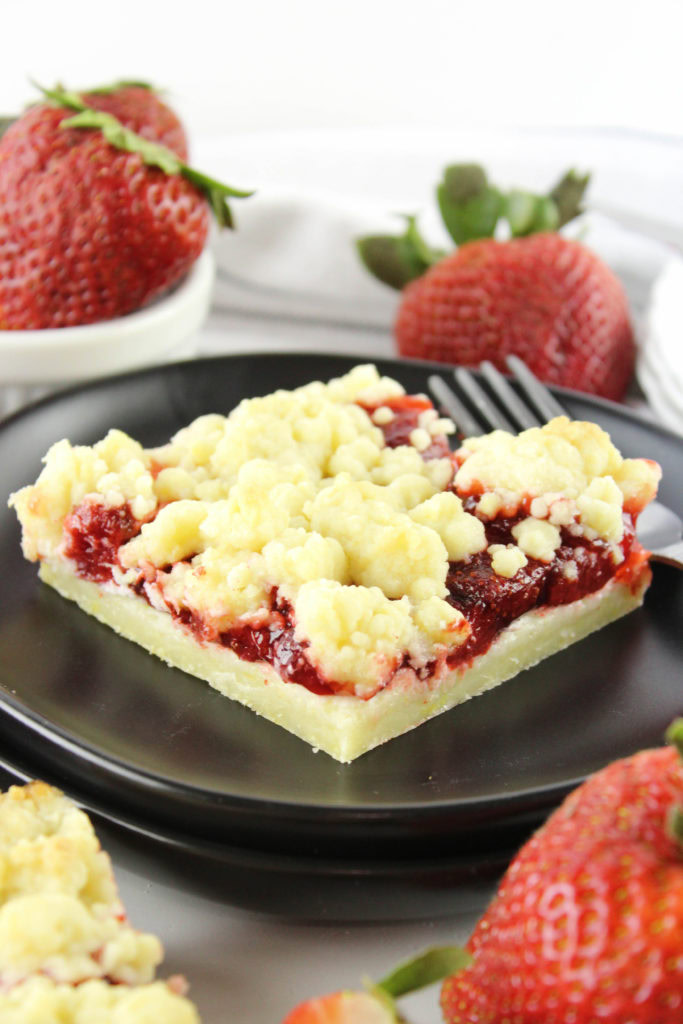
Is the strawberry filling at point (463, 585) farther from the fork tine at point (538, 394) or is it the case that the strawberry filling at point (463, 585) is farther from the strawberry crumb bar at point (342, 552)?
the fork tine at point (538, 394)

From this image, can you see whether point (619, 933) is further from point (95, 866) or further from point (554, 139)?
point (554, 139)

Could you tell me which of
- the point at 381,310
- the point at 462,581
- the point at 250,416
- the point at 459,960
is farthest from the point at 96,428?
the point at 459,960

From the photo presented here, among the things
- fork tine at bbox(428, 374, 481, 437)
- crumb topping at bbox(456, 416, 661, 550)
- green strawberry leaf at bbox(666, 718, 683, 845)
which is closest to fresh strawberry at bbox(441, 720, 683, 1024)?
green strawberry leaf at bbox(666, 718, 683, 845)

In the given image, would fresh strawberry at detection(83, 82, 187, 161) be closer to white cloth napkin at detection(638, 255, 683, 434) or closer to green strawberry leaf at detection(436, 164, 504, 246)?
green strawberry leaf at detection(436, 164, 504, 246)

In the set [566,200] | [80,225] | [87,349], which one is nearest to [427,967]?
[87,349]

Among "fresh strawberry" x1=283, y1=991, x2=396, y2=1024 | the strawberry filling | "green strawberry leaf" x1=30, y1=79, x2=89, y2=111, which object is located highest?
"green strawberry leaf" x1=30, y1=79, x2=89, y2=111

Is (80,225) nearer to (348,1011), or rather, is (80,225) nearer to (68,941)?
(68,941)
